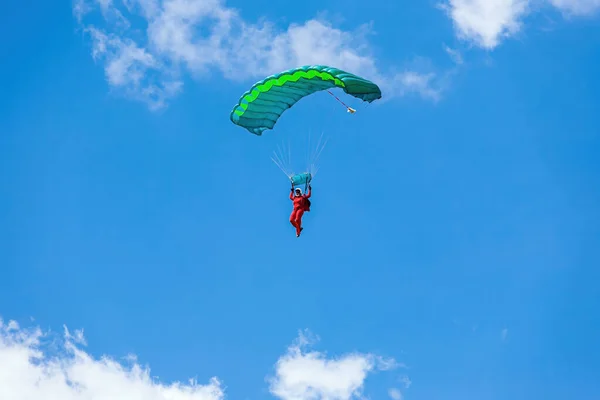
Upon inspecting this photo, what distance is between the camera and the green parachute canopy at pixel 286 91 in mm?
31406

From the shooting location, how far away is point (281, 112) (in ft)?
118

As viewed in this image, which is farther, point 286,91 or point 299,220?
point 286,91

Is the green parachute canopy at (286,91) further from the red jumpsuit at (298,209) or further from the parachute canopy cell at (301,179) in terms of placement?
A: the red jumpsuit at (298,209)

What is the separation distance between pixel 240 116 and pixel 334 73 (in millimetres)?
5026

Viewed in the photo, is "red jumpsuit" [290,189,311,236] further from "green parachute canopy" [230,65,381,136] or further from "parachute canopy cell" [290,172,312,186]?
"green parachute canopy" [230,65,381,136]

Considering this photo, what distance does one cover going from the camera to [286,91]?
34.6 metres

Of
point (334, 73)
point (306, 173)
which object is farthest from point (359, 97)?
point (306, 173)

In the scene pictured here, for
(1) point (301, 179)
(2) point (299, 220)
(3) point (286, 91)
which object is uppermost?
(3) point (286, 91)

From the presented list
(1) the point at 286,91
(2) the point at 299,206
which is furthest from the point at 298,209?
(1) the point at 286,91

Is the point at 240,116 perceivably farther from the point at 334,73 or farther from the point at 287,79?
the point at 334,73

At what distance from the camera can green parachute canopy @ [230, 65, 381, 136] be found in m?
31.4

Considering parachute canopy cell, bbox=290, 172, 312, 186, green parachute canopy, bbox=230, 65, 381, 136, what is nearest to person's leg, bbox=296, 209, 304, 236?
parachute canopy cell, bbox=290, 172, 312, 186

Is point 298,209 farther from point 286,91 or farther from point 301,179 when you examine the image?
point 286,91

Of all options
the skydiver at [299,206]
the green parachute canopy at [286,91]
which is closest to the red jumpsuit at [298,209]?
the skydiver at [299,206]
